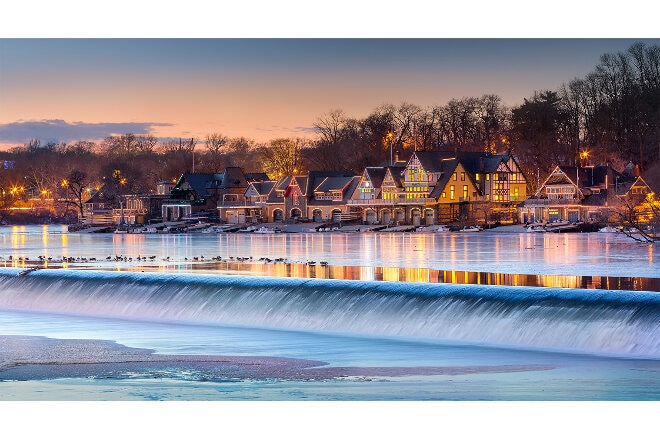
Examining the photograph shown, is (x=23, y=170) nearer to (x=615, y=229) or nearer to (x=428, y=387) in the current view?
(x=615, y=229)

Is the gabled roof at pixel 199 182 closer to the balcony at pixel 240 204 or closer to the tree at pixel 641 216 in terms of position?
the balcony at pixel 240 204

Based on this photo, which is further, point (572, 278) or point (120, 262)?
point (120, 262)

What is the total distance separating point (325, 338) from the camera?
17672 mm

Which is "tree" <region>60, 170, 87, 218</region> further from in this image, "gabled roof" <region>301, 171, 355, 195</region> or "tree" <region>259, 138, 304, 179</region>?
"gabled roof" <region>301, 171, 355, 195</region>

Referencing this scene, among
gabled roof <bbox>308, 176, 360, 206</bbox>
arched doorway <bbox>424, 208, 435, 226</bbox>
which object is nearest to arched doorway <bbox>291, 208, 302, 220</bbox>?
gabled roof <bbox>308, 176, 360, 206</bbox>

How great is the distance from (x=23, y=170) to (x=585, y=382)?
12469cm

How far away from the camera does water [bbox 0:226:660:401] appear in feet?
43.4

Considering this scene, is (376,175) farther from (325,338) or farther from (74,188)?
(325,338)

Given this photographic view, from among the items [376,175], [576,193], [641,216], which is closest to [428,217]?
[376,175]

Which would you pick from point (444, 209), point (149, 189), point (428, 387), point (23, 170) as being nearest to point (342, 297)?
point (428, 387)

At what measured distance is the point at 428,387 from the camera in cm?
1311

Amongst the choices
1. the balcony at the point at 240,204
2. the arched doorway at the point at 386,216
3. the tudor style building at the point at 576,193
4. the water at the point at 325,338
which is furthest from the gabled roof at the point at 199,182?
the water at the point at 325,338

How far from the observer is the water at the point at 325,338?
13227 millimetres

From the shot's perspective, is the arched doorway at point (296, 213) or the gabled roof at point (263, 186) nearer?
the arched doorway at point (296, 213)
